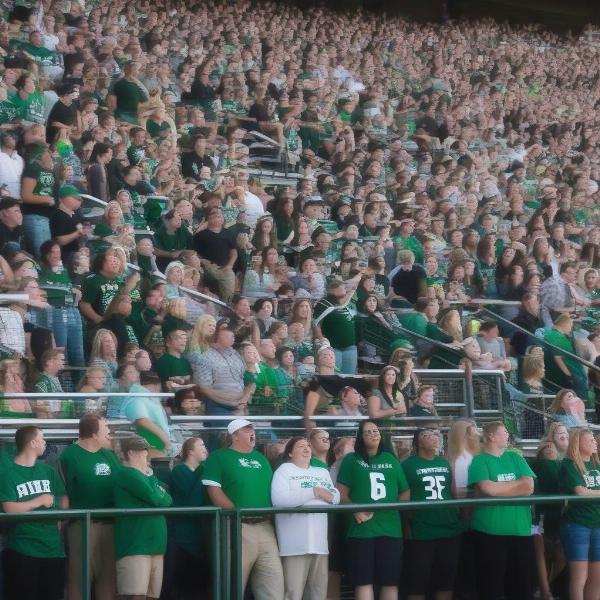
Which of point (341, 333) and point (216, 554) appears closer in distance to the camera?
point (216, 554)

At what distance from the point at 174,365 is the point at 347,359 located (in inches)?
89.0

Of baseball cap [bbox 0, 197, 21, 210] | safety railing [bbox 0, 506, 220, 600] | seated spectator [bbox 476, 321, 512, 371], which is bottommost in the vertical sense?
safety railing [bbox 0, 506, 220, 600]

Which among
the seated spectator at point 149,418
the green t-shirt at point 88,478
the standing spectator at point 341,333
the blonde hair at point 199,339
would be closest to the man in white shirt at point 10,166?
the blonde hair at point 199,339

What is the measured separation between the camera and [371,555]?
821 cm

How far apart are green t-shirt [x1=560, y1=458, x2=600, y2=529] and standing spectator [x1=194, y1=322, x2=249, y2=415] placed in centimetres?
270

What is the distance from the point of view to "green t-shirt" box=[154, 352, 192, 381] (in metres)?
10.9

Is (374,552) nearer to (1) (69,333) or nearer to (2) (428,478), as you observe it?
(2) (428,478)

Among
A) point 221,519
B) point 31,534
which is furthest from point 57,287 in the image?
point 31,534

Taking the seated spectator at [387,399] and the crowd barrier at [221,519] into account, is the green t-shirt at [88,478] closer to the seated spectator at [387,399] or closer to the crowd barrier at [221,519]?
the crowd barrier at [221,519]

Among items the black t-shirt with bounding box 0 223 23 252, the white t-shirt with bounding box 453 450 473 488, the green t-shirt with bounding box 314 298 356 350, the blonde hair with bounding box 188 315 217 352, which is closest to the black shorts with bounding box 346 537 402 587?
the white t-shirt with bounding box 453 450 473 488

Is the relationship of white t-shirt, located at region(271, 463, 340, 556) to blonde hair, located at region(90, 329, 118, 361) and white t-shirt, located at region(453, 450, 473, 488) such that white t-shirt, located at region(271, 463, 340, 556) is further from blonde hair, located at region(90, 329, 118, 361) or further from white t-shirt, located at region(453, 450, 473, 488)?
blonde hair, located at region(90, 329, 118, 361)

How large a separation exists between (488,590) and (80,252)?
16.6 feet

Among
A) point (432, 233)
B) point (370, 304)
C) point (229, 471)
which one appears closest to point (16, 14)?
point (432, 233)

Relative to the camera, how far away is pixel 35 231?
12469 mm
